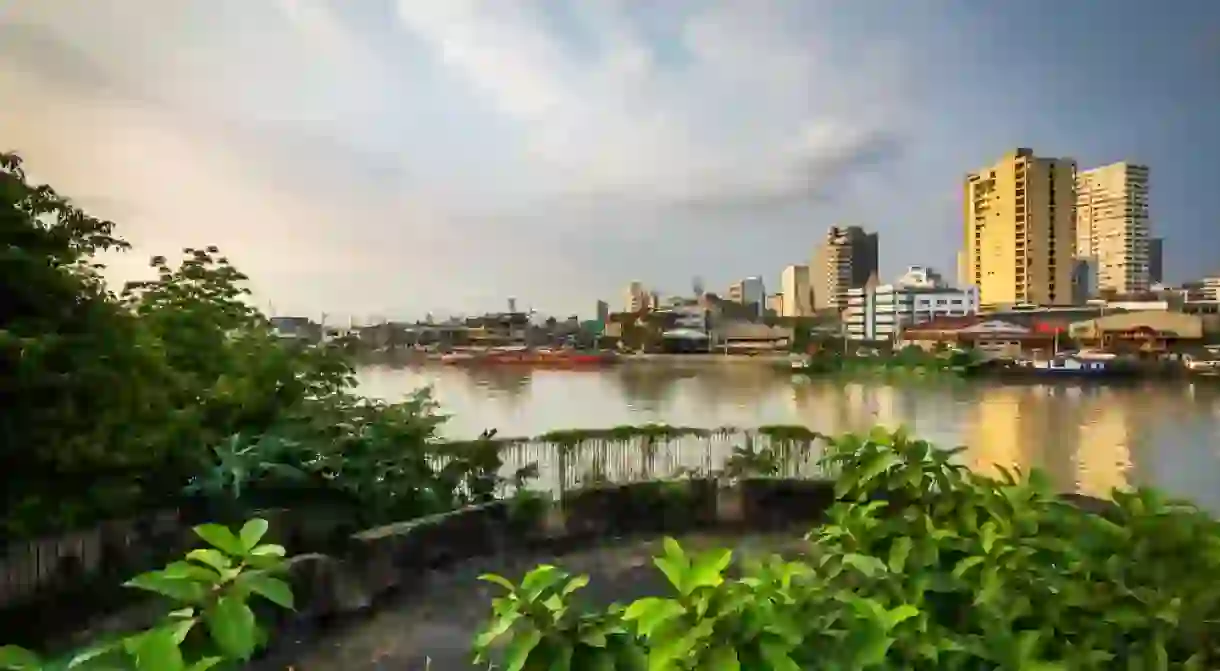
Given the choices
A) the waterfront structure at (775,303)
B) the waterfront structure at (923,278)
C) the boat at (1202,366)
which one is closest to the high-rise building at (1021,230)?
the waterfront structure at (923,278)

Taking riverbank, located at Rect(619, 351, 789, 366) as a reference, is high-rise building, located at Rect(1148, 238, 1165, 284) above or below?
above

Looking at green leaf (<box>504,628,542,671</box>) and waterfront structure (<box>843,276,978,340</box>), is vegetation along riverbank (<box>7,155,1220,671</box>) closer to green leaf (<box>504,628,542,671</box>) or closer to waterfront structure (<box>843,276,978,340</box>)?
green leaf (<box>504,628,542,671</box>)

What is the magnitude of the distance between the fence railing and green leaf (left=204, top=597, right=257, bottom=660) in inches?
73.8

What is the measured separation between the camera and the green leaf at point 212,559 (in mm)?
551

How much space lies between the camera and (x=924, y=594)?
2.61 ft

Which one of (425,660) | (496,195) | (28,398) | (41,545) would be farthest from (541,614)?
(496,195)

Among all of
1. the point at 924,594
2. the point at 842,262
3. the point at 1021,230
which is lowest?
the point at 924,594

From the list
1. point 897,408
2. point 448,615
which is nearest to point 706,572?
point 448,615

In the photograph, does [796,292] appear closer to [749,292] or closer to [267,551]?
[749,292]

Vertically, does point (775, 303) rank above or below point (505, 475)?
above

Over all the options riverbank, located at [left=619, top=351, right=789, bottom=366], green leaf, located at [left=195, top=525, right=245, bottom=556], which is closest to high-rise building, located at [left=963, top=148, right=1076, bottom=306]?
riverbank, located at [left=619, top=351, right=789, bottom=366]

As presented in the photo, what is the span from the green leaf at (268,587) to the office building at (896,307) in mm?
3309

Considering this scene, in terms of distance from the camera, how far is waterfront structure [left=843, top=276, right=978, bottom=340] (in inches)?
139

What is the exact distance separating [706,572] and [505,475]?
2.65 metres
